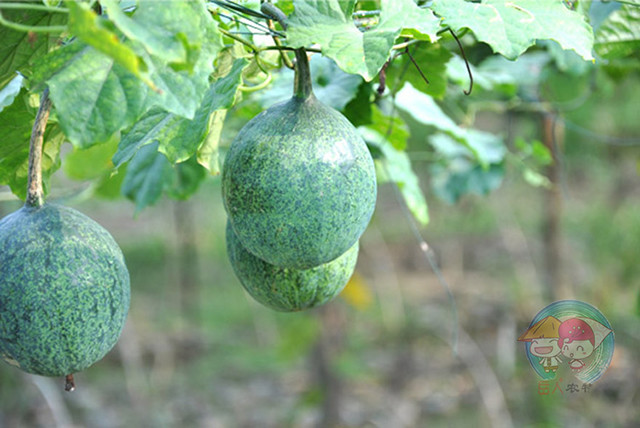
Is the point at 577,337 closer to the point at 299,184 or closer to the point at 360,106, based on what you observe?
the point at 360,106

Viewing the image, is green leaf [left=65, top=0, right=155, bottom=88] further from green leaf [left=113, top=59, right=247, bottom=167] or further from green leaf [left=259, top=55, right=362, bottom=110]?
green leaf [left=259, top=55, right=362, bottom=110]

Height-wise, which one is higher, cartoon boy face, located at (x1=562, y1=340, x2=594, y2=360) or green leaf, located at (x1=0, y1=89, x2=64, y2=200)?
green leaf, located at (x1=0, y1=89, x2=64, y2=200)

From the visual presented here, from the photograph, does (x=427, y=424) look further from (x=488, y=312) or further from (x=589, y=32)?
(x=589, y=32)

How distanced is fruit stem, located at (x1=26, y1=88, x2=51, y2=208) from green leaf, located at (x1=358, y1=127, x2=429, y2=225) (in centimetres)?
94

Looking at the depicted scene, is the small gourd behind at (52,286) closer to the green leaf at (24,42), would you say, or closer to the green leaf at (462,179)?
the green leaf at (24,42)

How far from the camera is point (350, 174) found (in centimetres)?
98

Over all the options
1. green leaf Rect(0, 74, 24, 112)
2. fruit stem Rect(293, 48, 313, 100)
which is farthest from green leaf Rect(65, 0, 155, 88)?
green leaf Rect(0, 74, 24, 112)

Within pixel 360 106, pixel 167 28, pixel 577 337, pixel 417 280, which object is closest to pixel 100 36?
pixel 167 28

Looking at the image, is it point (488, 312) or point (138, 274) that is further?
point (138, 274)

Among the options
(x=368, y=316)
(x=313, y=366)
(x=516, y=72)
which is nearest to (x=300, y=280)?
(x=516, y=72)

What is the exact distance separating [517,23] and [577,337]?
1053 mm

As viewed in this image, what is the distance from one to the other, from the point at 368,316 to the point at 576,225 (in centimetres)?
364

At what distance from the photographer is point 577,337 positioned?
1686 mm

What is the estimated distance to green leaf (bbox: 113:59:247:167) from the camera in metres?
0.96
